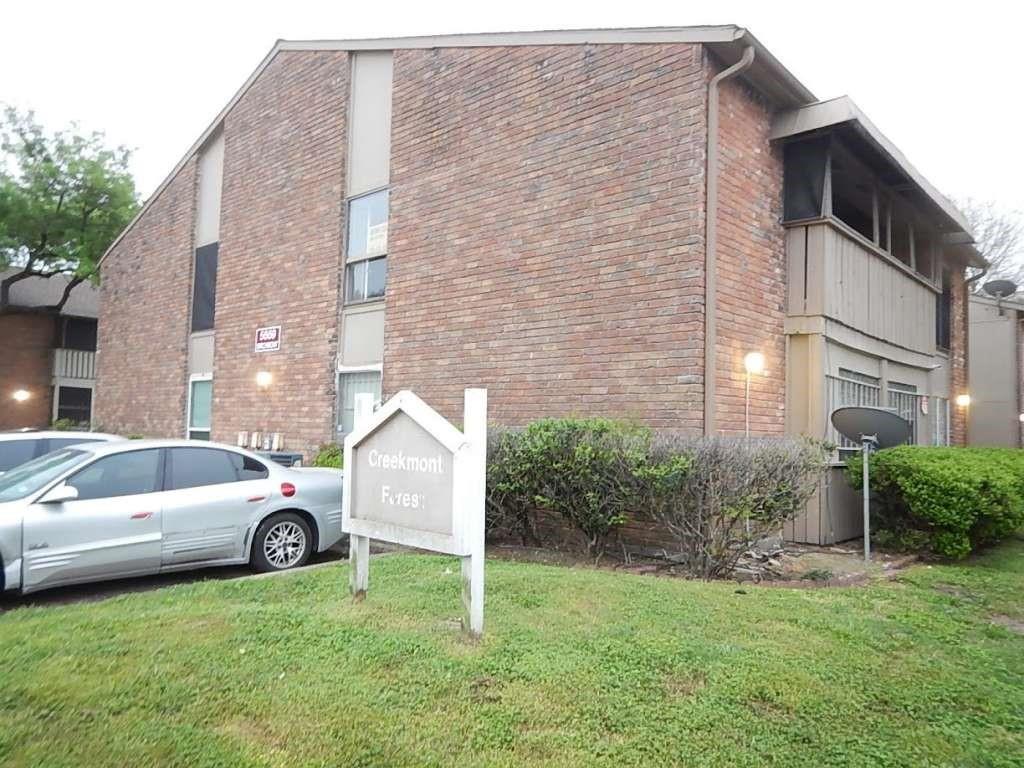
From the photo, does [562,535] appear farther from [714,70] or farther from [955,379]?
[955,379]

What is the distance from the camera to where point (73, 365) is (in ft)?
76.0

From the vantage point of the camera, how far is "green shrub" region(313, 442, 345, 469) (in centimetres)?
1090

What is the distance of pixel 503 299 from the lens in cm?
951

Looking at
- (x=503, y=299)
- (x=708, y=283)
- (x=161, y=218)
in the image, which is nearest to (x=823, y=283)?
(x=708, y=283)

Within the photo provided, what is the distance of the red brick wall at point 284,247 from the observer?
1228 centimetres

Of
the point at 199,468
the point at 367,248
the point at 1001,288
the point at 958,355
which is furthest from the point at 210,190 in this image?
the point at 1001,288

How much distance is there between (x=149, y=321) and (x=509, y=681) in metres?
15.5

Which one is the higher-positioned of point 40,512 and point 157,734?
point 40,512

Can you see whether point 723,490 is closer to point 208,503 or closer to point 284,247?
point 208,503

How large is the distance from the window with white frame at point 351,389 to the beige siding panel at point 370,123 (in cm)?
292

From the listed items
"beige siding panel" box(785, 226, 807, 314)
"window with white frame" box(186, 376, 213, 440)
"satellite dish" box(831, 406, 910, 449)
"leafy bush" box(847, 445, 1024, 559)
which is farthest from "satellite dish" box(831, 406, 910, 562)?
"window with white frame" box(186, 376, 213, 440)

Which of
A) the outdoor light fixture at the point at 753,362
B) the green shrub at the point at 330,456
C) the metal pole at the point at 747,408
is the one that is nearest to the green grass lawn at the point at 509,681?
the metal pole at the point at 747,408

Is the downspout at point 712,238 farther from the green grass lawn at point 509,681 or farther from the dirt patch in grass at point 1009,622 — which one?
the dirt patch in grass at point 1009,622

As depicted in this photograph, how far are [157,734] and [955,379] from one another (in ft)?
51.1
